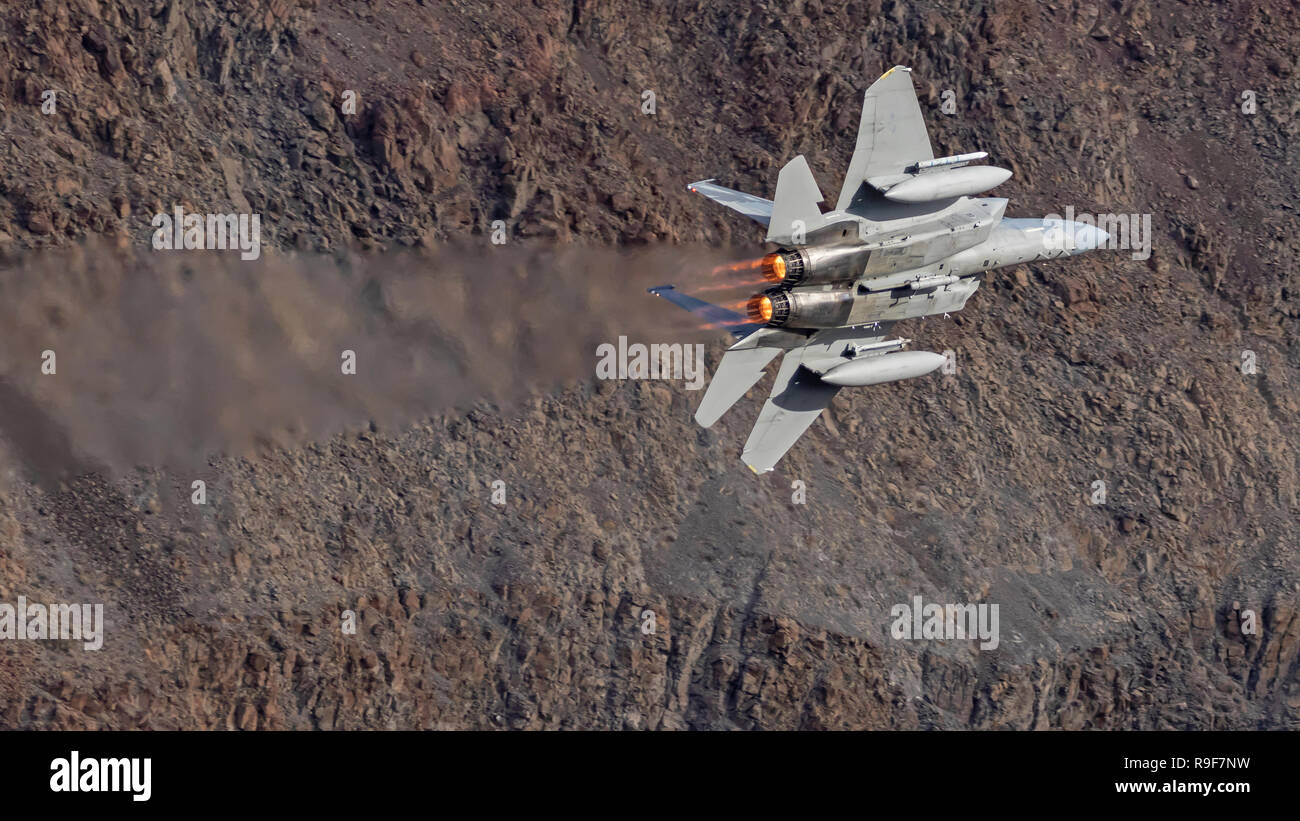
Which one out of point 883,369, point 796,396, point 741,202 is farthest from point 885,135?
point 796,396

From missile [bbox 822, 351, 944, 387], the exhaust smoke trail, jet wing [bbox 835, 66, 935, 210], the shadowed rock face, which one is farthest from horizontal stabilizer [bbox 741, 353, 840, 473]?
the exhaust smoke trail

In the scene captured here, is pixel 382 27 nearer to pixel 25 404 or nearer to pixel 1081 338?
pixel 25 404

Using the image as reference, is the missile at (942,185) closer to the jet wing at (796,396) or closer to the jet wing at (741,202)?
the jet wing at (741,202)

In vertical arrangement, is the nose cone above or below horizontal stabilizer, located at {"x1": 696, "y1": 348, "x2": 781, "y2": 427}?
above

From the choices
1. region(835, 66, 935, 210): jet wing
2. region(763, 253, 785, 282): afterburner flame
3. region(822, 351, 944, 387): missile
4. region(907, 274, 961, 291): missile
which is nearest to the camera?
region(763, 253, 785, 282): afterburner flame

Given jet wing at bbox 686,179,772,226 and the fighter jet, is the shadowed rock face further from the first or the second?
jet wing at bbox 686,179,772,226

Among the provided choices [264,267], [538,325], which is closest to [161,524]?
[264,267]
